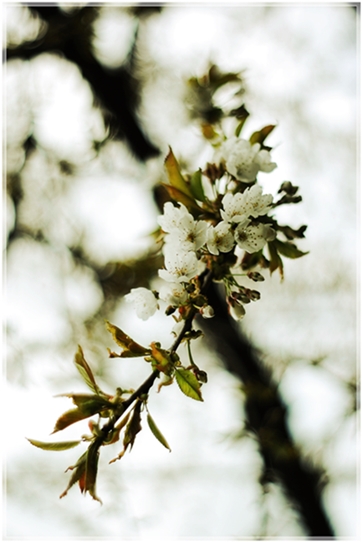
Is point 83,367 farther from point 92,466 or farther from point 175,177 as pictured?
point 175,177

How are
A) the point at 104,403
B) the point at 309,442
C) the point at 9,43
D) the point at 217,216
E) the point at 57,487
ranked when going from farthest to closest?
the point at 57,487
the point at 309,442
the point at 9,43
the point at 217,216
the point at 104,403

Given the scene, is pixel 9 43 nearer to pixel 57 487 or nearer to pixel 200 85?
pixel 200 85

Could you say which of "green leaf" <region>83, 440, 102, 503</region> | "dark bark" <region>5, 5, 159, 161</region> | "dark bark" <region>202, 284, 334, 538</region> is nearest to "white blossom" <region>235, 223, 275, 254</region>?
"green leaf" <region>83, 440, 102, 503</region>

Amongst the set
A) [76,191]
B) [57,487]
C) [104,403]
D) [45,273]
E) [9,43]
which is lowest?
[57,487]

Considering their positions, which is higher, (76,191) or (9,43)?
(9,43)

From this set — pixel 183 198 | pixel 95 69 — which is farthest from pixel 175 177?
pixel 95 69

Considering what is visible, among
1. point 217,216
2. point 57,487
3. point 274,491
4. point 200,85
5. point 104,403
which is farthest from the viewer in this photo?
point 57,487

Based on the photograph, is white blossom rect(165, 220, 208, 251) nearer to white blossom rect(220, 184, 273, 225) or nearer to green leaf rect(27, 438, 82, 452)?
white blossom rect(220, 184, 273, 225)

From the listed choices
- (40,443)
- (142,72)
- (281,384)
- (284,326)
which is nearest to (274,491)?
(281,384)
